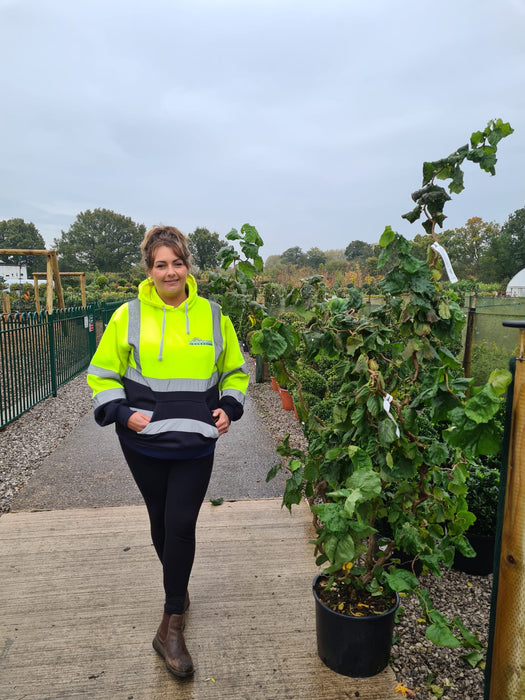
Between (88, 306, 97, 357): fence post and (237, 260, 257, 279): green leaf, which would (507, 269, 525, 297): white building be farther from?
(237, 260, 257, 279): green leaf

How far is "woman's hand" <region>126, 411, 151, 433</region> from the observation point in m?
1.98

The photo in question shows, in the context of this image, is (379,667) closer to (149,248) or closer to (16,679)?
(16,679)

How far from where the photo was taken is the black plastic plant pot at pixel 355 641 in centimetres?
200

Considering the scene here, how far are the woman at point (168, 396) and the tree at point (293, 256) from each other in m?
57.9

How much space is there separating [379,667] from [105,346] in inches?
70.8

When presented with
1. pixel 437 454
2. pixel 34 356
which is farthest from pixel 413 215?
pixel 34 356

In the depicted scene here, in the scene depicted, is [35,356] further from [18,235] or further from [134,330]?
[18,235]

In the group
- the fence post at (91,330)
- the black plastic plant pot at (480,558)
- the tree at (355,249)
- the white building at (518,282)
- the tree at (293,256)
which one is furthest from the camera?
the tree at (355,249)

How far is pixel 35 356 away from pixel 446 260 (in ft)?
22.2

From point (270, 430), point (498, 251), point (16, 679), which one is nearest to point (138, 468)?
point (16, 679)

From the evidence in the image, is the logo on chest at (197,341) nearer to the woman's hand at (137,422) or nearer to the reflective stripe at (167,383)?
the reflective stripe at (167,383)

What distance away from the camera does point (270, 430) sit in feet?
20.2

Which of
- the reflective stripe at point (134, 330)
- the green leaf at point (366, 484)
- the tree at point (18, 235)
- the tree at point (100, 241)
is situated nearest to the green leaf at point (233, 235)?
the reflective stripe at point (134, 330)

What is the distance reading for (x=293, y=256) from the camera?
61375 mm
